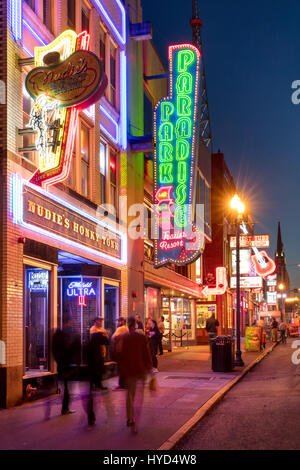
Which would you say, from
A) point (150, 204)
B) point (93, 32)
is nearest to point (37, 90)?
point (93, 32)

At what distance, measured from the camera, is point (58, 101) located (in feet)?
42.4

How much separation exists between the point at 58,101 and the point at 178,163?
31.8 ft

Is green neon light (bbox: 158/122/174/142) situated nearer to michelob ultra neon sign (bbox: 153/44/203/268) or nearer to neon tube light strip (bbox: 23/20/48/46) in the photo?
michelob ultra neon sign (bbox: 153/44/203/268)

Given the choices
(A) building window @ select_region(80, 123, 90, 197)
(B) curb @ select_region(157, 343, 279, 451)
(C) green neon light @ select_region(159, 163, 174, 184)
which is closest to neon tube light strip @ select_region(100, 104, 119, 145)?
(A) building window @ select_region(80, 123, 90, 197)

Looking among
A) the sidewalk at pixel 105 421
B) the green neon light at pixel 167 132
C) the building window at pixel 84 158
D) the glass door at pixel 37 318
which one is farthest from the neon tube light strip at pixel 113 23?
the sidewalk at pixel 105 421

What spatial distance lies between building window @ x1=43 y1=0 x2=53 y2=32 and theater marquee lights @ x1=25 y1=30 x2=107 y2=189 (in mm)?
2731

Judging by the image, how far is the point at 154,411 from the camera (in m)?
11.8

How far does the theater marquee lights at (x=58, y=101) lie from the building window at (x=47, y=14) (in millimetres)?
2731

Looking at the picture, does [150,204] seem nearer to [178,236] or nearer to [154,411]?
[178,236]

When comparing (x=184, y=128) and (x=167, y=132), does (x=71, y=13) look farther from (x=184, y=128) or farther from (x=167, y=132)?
(x=184, y=128)

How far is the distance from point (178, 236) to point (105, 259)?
4.12 metres

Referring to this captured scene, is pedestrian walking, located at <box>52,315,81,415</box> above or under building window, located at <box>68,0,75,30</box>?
under

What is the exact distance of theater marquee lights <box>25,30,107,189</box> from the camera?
12797mm

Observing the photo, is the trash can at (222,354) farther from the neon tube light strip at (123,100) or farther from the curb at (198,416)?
the neon tube light strip at (123,100)
